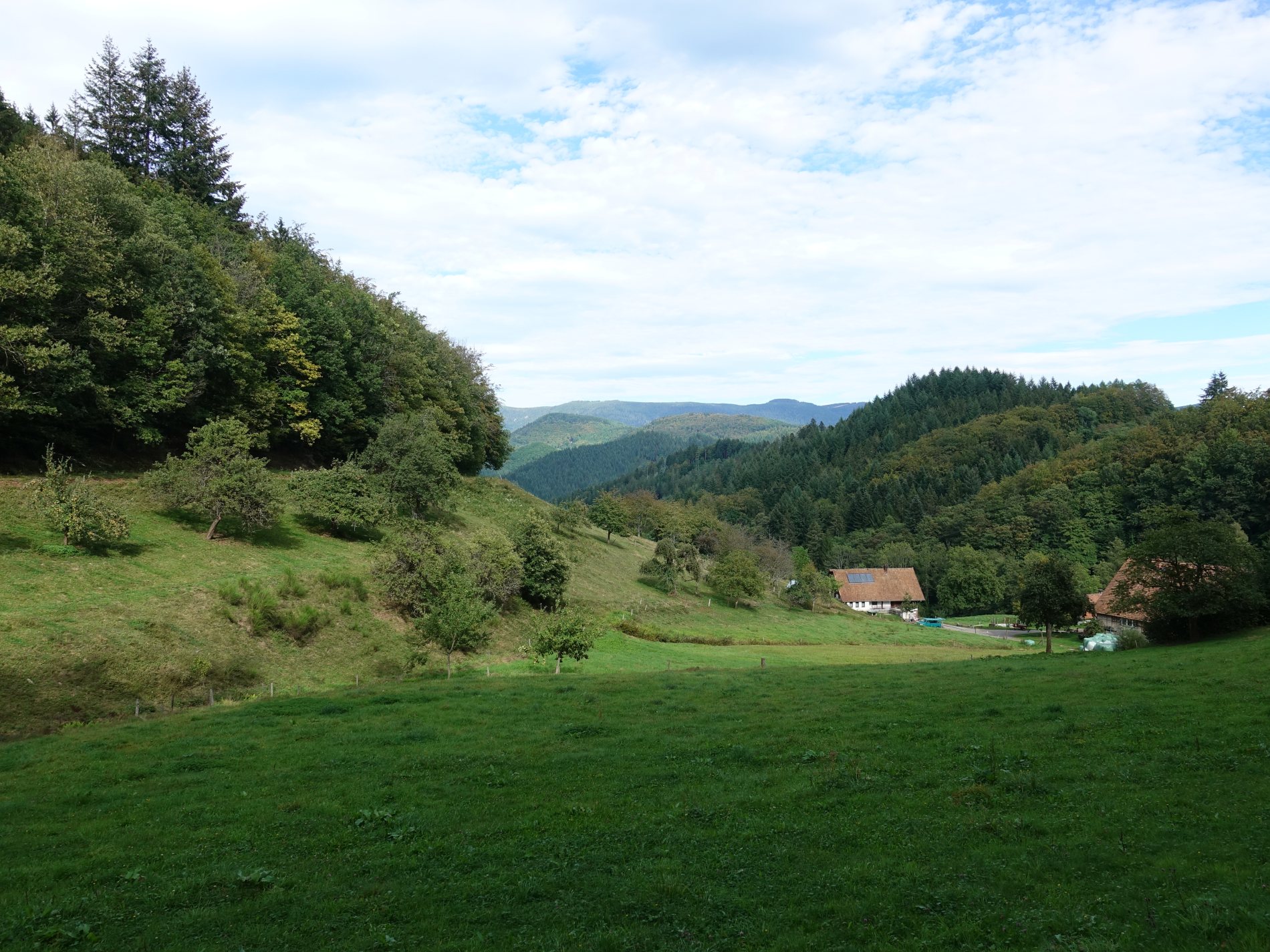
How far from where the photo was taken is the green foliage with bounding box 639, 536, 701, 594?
3137 inches

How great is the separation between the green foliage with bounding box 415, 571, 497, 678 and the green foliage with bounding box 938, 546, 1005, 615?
4600 inches

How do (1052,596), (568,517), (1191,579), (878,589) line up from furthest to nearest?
(878,589), (568,517), (1052,596), (1191,579)

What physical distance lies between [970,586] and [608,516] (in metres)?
78.1

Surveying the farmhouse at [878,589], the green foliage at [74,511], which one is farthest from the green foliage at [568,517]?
the farmhouse at [878,589]

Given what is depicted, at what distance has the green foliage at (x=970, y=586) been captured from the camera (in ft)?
424

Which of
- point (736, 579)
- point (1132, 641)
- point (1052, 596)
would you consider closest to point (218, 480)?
point (1052, 596)

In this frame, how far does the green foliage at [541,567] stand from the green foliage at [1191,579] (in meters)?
38.3

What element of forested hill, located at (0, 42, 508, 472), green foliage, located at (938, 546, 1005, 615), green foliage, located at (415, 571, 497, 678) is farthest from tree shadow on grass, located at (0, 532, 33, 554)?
green foliage, located at (938, 546, 1005, 615)

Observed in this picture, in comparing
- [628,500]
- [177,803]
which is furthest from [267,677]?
[628,500]

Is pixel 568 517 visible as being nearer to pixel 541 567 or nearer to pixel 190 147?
pixel 541 567

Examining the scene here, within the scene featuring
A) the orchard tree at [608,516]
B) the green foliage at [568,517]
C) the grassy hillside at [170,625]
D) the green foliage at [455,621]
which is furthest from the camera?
the orchard tree at [608,516]

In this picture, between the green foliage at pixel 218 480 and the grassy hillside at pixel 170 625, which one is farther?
the green foliage at pixel 218 480

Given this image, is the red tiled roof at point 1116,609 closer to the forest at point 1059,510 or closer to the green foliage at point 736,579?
the green foliage at point 736,579

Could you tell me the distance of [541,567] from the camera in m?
54.0
